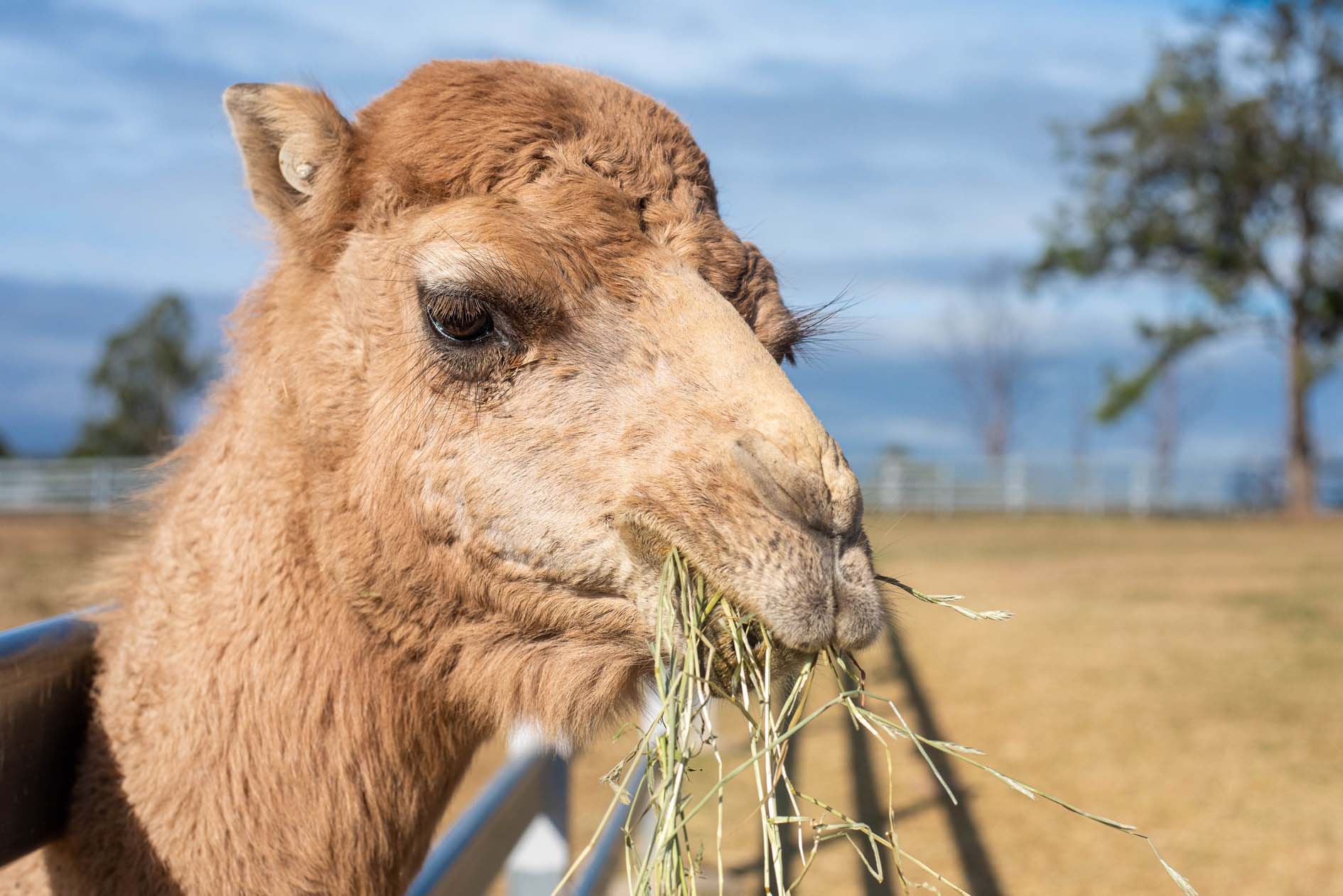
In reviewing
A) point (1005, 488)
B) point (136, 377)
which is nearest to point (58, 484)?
point (136, 377)

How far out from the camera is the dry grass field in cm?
609

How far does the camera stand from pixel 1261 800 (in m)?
6.85

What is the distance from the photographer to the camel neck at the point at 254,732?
7.35ft

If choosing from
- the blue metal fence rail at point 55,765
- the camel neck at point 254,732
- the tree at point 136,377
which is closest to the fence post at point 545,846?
the blue metal fence rail at point 55,765

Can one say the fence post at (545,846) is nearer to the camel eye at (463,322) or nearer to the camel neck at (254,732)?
the camel neck at (254,732)

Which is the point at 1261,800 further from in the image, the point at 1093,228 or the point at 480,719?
the point at 1093,228

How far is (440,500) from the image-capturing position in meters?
2.27

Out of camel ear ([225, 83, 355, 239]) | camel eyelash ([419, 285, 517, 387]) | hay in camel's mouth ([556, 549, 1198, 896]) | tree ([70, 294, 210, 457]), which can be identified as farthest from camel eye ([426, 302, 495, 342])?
tree ([70, 294, 210, 457])

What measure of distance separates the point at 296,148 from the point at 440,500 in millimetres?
909

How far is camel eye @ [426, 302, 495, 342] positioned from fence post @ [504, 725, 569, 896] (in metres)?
2.00

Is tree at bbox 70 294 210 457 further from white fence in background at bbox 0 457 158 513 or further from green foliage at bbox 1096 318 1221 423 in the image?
green foliage at bbox 1096 318 1221 423

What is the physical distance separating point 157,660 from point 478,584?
2.37ft

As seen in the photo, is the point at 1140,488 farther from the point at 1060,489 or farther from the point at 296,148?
the point at 296,148

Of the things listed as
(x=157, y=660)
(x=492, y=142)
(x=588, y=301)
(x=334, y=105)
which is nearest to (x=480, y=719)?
(x=157, y=660)
